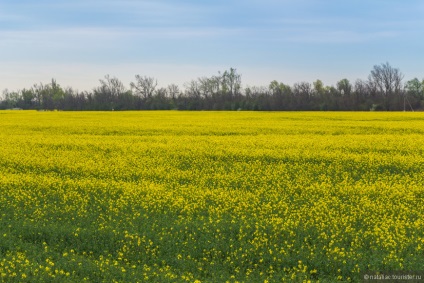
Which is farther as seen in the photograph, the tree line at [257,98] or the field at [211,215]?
the tree line at [257,98]

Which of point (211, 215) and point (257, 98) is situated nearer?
point (211, 215)

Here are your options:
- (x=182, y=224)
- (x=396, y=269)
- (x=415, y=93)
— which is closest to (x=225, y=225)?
(x=182, y=224)

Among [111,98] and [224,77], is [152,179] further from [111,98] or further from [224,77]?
[224,77]

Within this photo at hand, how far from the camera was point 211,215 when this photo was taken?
533 inches

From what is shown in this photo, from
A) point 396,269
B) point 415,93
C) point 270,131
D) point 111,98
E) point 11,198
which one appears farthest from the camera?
point 111,98

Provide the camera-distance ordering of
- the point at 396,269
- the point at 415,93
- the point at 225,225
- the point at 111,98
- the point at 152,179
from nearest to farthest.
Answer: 1. the point at 396,269
2. the point at 225,225
3. the point at 152,179
4. the point at 415,93
5. the point at 111,98

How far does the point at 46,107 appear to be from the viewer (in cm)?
15075

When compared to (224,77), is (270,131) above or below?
below

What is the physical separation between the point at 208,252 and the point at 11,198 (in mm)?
8190

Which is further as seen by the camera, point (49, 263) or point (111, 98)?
point (111, 98)

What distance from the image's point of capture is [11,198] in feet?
51.6

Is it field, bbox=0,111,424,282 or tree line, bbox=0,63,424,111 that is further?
tree line, bbox=0,63,424,111

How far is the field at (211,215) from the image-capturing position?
Result: 1002 centimetres

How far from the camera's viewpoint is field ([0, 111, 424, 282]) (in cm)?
1002
